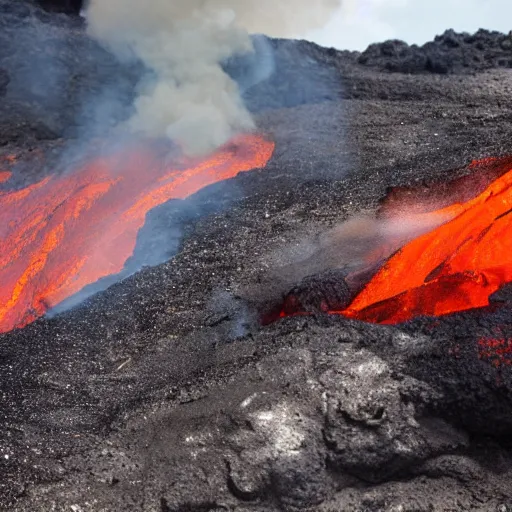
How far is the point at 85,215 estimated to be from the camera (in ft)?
23.0

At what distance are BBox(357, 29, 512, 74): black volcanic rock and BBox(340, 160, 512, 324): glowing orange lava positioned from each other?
5.92 metres

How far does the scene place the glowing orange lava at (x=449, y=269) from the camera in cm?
373

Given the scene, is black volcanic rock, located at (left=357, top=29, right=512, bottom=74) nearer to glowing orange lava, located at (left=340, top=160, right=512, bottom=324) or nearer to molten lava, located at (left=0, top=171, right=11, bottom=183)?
glowing orange lava, located at (left=340, top=160, right=512, bottom=324)

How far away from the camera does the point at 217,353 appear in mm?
3562

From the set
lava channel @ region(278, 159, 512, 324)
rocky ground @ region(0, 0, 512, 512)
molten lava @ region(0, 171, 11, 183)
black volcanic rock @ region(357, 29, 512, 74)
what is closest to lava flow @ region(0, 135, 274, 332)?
molten lava @ region(0, 171, 11, 183)

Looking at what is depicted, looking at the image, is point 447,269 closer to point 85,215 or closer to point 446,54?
point 85,215

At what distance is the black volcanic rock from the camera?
9914mm

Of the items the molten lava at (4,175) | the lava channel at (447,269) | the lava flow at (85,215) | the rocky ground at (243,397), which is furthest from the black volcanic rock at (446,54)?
the molten lava at (4,175)

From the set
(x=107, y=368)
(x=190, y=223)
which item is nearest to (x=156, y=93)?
(x=190, y=223)

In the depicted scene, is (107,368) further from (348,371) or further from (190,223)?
(190,223)

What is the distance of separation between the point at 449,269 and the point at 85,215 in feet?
15.3

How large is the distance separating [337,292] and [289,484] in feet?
5.19

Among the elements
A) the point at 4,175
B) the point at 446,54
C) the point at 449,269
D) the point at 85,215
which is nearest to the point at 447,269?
the point at 449,269

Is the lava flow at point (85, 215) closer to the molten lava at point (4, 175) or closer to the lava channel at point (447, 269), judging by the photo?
the molten lava at point (4, 175)
